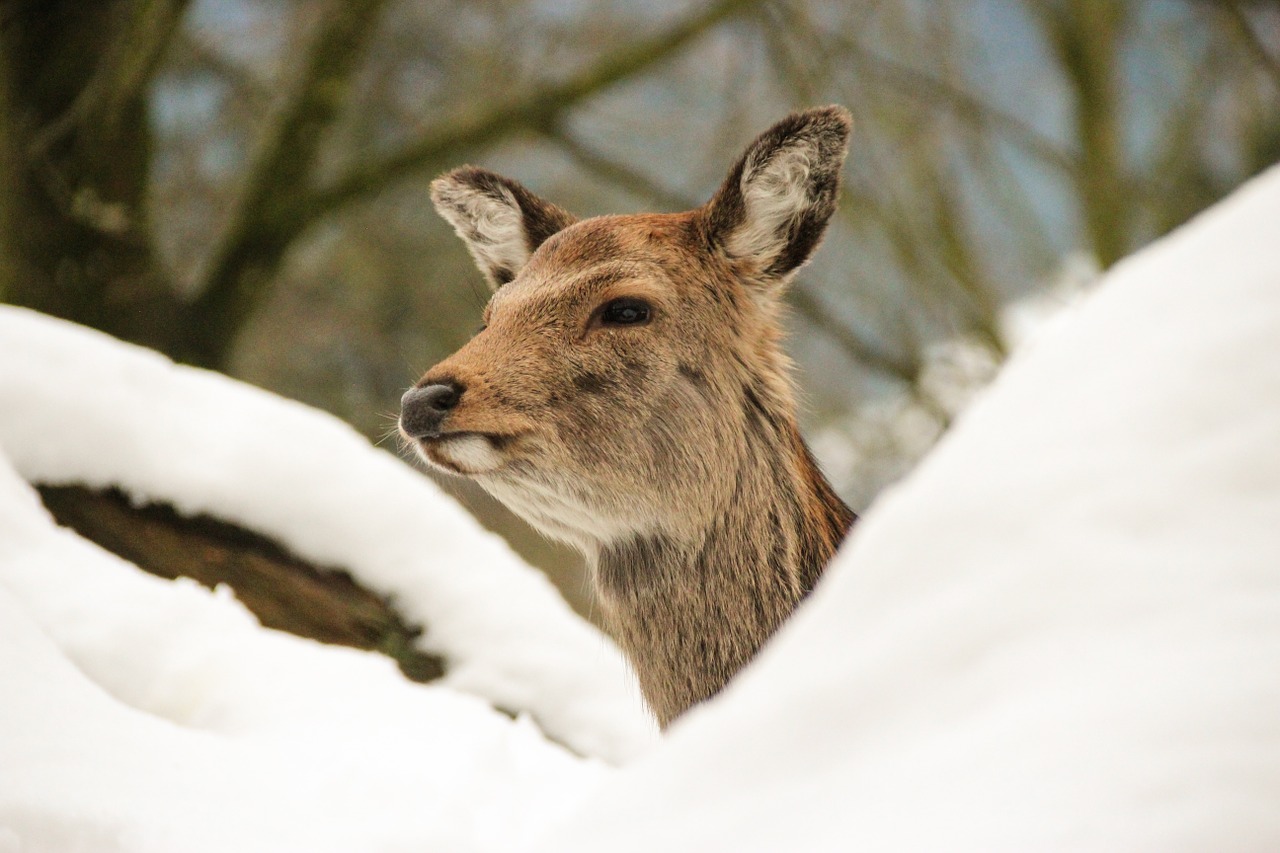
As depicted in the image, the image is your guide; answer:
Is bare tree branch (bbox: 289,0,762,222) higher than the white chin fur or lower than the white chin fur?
lower

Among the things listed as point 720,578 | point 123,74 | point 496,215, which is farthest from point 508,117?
point 720,578

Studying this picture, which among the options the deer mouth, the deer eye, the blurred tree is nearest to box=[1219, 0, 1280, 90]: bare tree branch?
the blurred tree

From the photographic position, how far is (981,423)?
3.53 ft

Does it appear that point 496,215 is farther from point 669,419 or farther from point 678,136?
point 678,136

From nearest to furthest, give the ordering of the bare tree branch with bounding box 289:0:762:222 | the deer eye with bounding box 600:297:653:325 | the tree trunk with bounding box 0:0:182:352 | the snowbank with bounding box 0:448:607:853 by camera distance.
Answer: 1. the snowbank with bounding box 0:448:607:853
2. the deer eye with bounding box 600:297:653:325
3. the tree trunk with bounding box 0:0:182:352
4. the bare tree branch with bounding box 289:0:762:222

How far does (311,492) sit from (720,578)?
1.57 metres

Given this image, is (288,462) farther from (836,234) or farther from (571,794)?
(836,234)

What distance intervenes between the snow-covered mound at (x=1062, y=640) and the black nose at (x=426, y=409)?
1371 millimetres

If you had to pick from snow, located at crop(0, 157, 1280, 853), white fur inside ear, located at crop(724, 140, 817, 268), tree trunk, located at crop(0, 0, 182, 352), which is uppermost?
snow, located at crop(0, 157, 1280, 853)

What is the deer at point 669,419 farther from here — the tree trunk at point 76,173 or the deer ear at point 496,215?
the tree trunk at point 76,173

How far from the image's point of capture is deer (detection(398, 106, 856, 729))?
239 cm

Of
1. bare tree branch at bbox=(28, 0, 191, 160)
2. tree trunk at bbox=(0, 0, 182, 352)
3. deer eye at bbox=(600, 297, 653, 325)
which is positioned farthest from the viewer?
tree trunk at bbox=(0, 0, 182, 352)

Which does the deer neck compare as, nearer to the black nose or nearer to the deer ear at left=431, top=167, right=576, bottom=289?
the black nose

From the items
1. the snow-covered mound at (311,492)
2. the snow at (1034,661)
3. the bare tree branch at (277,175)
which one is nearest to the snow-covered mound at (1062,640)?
the snow at (1034,661)
